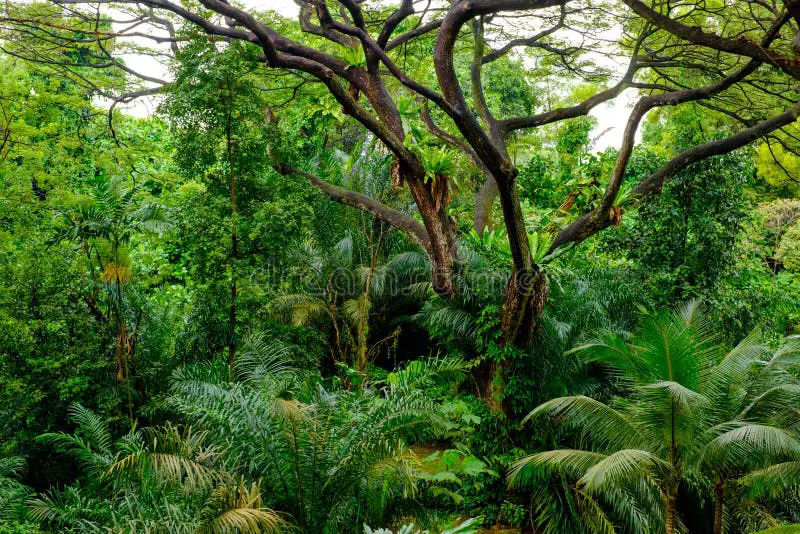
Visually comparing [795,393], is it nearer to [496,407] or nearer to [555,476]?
[555,476]

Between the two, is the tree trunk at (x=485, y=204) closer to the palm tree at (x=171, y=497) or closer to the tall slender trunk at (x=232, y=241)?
the tall slender trunk at (x=232, y=241)

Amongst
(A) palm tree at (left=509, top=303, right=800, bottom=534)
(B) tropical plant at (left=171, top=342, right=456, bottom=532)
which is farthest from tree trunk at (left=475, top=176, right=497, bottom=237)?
(B) tropical plant at (left=171, top=342, right=456, bottom=532)

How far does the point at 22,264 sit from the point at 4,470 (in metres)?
2.41

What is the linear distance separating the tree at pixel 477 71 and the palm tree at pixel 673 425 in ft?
5.09

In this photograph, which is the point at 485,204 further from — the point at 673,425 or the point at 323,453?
the point at 323,453

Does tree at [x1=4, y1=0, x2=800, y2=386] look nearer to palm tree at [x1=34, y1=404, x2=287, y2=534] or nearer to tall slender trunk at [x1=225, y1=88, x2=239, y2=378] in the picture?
tall slender trunk at [x1=225, y1=88, x2=239, y2=378]

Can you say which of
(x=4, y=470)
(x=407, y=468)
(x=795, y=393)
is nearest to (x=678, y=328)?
(x=795, y=393)

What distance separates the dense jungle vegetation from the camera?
493 cm

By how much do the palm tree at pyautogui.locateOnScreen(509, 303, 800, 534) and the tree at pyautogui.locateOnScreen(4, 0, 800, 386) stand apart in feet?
5.09

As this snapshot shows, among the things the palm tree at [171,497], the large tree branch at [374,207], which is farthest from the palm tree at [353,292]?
the palm tree at [171,497]

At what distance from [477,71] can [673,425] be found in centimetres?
806

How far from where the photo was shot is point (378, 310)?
11.0 m

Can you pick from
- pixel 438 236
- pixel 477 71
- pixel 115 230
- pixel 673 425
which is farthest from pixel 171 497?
pixel 477 71

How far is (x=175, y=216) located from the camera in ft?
24.2
